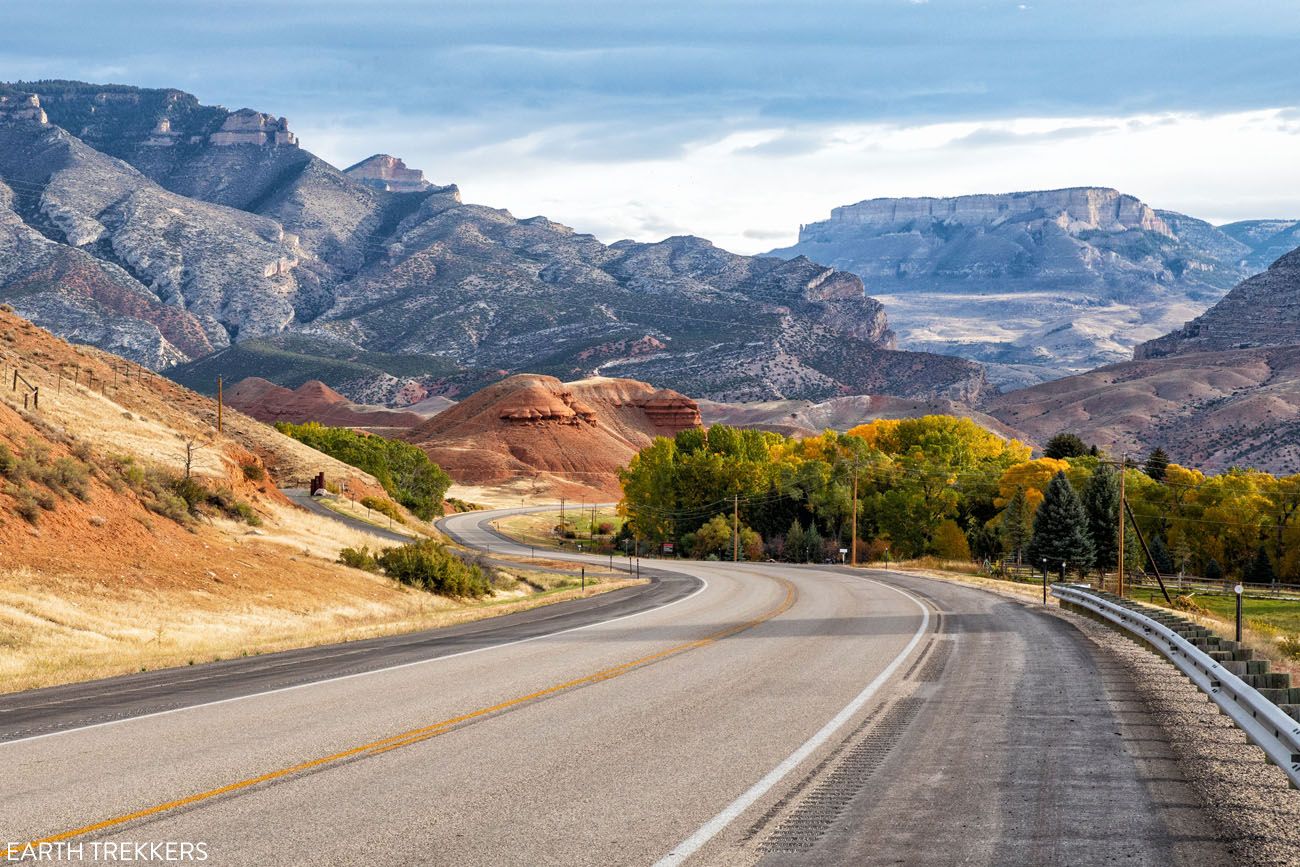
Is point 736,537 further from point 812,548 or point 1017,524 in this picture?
point 1017,524

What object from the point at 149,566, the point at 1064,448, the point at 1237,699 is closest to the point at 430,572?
the point at 149,566

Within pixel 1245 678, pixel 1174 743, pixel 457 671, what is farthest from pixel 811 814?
pixel 457 671

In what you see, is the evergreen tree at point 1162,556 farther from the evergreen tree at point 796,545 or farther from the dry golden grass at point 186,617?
the dry golden grass at point 186,617

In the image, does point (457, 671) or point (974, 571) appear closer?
point (457, 671)

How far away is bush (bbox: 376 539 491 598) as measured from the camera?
1565 inches

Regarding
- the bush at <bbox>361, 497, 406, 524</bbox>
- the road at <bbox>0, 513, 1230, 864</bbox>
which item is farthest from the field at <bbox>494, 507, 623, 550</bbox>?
the road at <bbox>0, 513, 1230, 864</bbox>

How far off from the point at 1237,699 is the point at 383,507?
70614mm

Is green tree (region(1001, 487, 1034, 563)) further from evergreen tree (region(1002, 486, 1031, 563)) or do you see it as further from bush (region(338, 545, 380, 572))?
bush (region(338, 545, 380, 572))

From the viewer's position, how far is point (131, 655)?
19.7m

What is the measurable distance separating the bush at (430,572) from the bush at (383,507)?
3466 centimetres

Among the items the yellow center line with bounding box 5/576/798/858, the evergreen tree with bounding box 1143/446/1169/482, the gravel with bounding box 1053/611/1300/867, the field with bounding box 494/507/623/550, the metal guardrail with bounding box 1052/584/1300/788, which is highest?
the evergreen tree with bounding box 1143/446/1169/482

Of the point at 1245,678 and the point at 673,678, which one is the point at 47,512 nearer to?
the point at 673,678

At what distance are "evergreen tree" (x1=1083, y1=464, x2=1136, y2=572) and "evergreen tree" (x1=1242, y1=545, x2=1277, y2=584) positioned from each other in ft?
44.9

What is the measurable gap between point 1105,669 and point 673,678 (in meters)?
6.23
